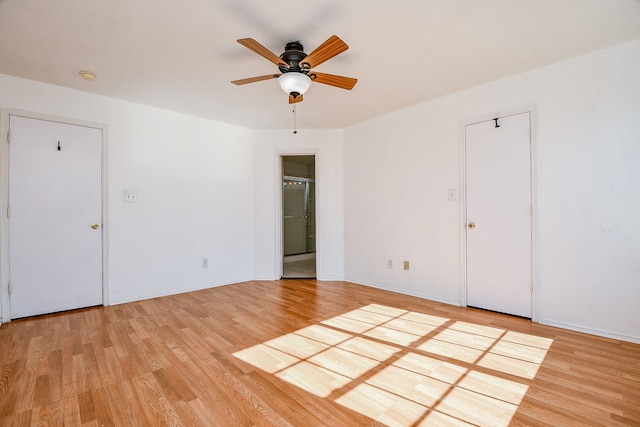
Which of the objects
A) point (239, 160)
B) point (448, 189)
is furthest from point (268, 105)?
point (448, 189)

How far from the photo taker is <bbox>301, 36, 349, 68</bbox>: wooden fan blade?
183 centimetres

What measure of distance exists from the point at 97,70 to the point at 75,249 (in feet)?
6.40

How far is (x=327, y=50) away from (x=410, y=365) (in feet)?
7.48

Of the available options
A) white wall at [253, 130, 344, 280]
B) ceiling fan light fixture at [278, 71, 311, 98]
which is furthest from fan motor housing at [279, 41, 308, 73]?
white wall at [253, 130, 344, 280]

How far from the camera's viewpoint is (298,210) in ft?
23.9

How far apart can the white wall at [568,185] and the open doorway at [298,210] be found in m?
Result: 3.48

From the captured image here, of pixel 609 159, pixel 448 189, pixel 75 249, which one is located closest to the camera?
pixel 609 159

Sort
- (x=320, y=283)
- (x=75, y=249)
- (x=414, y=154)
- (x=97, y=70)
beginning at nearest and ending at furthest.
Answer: (x=97, y=70), (x=75, y=249), (x=414, y=154), (x=320, y=283)

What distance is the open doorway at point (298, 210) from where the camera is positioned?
6.94 meters

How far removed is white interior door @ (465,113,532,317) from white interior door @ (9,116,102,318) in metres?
4.36

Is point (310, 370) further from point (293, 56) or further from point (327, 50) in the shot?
point (293, 56)

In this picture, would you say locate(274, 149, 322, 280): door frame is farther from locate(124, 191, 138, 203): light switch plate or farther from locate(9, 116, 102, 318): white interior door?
locate(9, 116, 102, 318): white interior door

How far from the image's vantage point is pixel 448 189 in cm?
345

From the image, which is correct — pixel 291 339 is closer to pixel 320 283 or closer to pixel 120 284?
pixel 320 283
